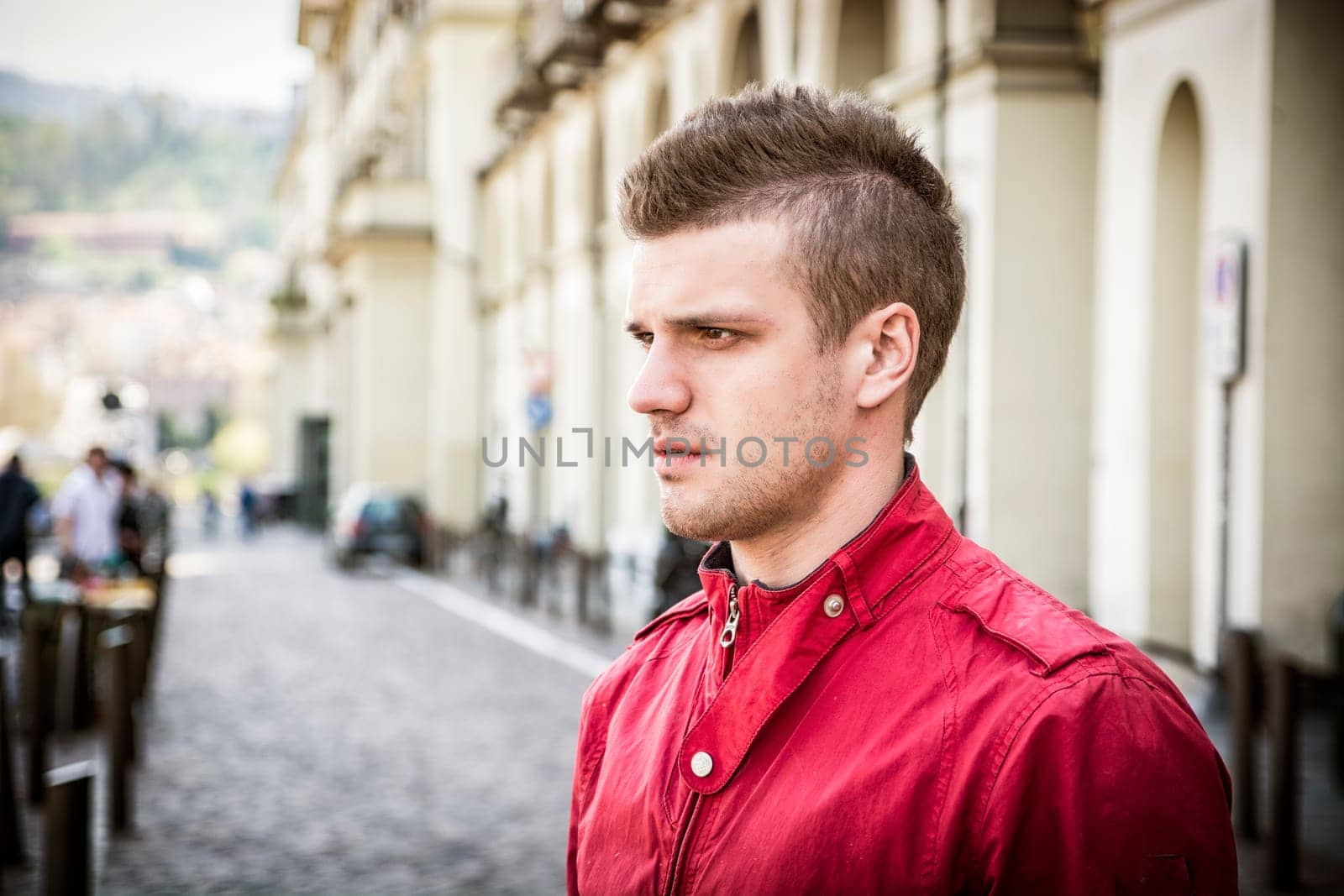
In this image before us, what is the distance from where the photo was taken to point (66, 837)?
4680mm

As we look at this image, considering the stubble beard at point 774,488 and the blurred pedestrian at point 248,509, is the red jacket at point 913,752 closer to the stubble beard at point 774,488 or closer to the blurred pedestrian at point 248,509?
the stubble beard at point 774,488

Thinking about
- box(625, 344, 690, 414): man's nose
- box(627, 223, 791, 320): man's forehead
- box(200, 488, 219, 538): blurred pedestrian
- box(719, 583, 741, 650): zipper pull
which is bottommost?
box(200, 488, 219, 538): blurred pedestrian

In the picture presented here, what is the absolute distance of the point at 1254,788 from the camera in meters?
7.41

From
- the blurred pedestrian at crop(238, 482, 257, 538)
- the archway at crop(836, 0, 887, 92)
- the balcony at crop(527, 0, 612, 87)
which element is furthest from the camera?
the blurred pedestrian at crop(238, 482, 257, 538)

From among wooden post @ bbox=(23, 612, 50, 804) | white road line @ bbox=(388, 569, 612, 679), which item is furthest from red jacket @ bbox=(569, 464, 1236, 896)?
white road line @ bbox=(388, 569, 612, 679)

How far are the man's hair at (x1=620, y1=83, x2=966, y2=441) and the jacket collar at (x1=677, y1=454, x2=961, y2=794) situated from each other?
27cm

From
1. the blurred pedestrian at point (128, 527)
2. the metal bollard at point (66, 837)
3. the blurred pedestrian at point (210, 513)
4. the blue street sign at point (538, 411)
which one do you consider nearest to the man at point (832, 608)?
the metal bollard at point (66, 837)

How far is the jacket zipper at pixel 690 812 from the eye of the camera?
Answer: 188cm

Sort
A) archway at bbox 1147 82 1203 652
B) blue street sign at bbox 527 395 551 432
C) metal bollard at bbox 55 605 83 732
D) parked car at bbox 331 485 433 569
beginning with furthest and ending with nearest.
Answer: parked car at bbox 331 485 433 569
blue street sign at bbox 527 395 551 432
archway at bbox 1147 82 1203 652
metal bollard at bbox 55 605 83 732

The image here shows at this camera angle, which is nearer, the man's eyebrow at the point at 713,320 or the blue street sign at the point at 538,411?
the man's eyebrow at the point at 713,320

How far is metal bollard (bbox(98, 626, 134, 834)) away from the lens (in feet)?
26.6

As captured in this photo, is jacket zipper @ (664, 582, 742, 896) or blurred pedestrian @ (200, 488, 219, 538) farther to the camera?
blurred pedestrian @ (200, 488, 219, 538)

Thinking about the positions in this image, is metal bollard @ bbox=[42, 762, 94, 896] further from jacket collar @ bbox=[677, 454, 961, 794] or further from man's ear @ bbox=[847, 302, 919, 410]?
man's ear @ bbox=[847, 302, 919, 410]

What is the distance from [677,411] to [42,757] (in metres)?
8.23
